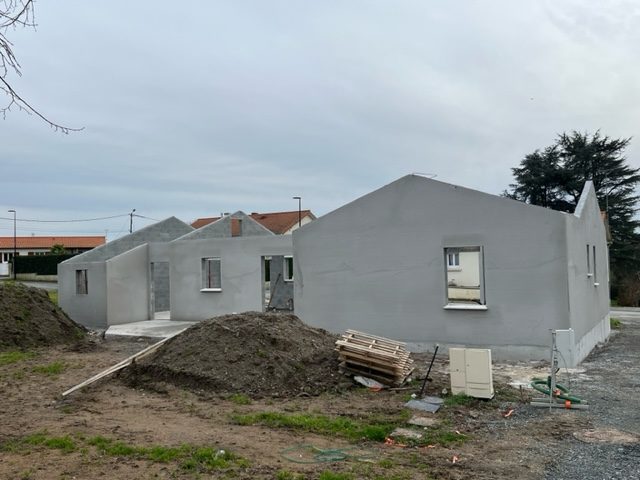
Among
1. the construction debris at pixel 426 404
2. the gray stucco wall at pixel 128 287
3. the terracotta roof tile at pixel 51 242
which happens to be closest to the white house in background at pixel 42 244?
the terracotta roof tile at pixel 51 242

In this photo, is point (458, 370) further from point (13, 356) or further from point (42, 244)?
point (42, 244)

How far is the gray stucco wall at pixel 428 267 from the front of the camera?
1143 cm

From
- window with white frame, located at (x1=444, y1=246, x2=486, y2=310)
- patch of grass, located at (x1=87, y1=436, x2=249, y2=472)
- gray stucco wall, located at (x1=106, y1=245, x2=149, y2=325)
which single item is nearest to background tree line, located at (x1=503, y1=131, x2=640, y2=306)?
window with white frame, located at (x1=444, y1=246, x2=486, y2=310)

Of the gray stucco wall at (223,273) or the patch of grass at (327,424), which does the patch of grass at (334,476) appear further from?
the gray stucco wall at (223,273)

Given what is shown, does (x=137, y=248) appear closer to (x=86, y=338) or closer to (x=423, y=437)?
(x=86, y=338)

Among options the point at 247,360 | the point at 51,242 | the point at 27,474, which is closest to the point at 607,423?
the point at 247,360

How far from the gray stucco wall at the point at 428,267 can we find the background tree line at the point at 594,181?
32.7 meters

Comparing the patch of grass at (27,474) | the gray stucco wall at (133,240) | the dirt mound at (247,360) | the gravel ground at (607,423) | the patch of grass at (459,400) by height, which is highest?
the gray stucco wall at (133,240)

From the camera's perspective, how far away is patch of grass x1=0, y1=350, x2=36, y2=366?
13.2m

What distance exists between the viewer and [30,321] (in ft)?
54.6

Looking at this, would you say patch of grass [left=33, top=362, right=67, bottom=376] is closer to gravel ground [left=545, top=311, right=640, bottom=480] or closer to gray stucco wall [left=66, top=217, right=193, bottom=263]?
gravel ground [left=545, top=311, right=640, bottom=480]

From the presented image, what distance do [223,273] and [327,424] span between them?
12345 mm

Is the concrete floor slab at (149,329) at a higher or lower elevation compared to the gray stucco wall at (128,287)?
lower

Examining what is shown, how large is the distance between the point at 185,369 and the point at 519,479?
246 inches
